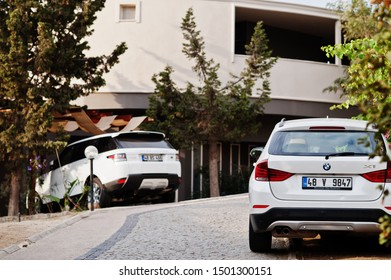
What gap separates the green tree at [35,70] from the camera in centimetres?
1525

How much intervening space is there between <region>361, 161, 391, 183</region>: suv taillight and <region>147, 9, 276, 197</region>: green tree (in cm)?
1070

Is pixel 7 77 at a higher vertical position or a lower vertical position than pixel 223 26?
lower

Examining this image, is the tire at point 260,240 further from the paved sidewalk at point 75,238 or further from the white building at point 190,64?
the white building at point 190,64

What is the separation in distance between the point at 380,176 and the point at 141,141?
7728mm

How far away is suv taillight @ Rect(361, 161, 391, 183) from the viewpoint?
265 inches

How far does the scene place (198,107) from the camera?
17.9 meters

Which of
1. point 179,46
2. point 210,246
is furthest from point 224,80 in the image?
point 210,246

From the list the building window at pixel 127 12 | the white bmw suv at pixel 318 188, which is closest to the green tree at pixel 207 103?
the building window at pixel 127 12

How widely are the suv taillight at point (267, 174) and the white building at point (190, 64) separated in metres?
12.0

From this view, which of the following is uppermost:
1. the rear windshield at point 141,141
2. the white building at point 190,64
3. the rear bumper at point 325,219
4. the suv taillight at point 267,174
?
the white building at point 190,64

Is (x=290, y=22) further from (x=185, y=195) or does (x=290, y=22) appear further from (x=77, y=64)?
(x=77, y=64)

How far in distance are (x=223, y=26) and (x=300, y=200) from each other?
13827 millimetres

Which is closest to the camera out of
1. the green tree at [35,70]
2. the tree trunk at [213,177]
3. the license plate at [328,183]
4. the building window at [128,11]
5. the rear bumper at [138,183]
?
the license plate at [328,183]

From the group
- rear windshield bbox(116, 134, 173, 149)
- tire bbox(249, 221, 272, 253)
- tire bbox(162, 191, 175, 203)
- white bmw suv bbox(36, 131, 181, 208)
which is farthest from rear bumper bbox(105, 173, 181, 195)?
tire bbox(249, 221, 272, 253)
